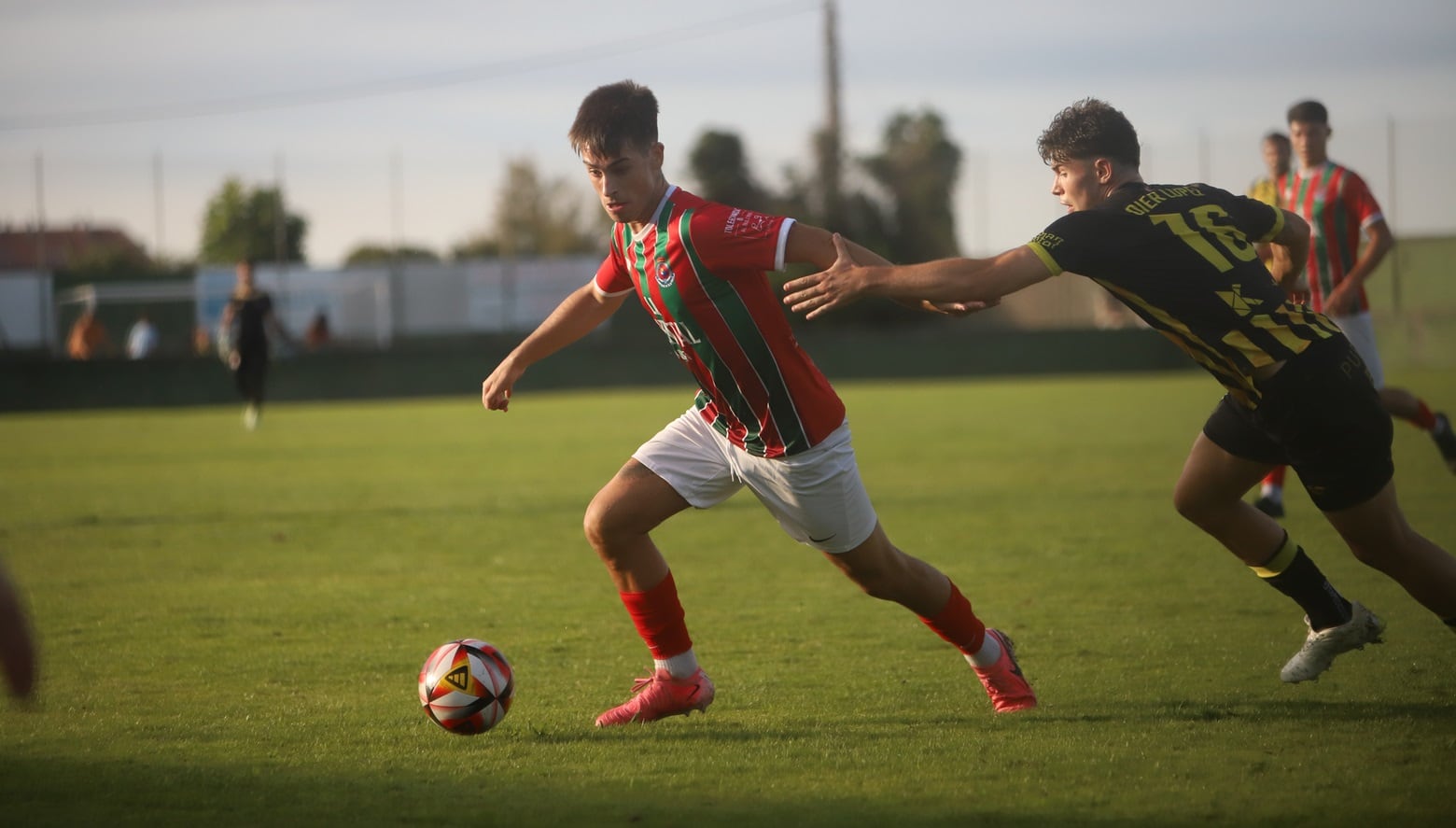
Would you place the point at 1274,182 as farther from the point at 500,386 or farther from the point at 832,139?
the point at 832,139

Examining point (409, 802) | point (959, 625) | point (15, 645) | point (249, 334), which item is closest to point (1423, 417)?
point (959, 625)

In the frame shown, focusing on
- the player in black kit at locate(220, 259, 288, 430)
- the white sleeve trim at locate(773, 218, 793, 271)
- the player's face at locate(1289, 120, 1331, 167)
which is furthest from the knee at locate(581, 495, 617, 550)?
the player in black kit at locate(220, 259, 288, 430)

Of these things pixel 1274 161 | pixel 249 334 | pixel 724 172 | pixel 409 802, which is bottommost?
pixel 409 802

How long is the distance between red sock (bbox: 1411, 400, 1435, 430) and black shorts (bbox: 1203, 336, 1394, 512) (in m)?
5.58

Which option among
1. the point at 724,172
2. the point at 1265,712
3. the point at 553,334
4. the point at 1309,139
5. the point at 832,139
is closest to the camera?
the point at 1265,712

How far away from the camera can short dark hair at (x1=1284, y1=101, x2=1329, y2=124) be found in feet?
28.1

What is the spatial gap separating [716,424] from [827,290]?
97 centimetres

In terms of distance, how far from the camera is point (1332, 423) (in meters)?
4.34

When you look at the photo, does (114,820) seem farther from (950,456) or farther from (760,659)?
(950,456)

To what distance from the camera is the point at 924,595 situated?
4.82 meters

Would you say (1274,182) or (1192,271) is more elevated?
(1274,182)

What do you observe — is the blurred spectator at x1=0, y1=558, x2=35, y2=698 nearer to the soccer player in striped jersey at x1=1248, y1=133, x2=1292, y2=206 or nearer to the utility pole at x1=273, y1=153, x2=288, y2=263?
the soccer player in striped jersey at x1=1248, y1=133, x2=1292, y2=206

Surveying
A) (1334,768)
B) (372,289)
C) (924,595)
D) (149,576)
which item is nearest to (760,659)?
(924,595)

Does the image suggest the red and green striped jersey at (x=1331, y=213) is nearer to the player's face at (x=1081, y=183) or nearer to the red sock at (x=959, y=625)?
the player's face at (x=1081, y=183)
